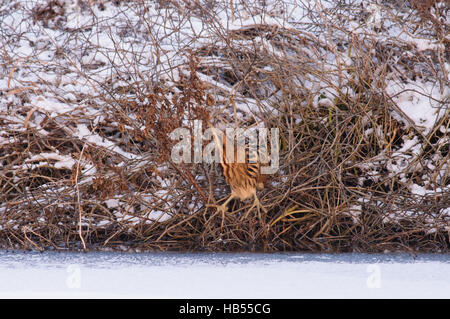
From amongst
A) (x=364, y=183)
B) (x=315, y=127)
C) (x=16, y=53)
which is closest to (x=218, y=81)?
(x=315, y=127)

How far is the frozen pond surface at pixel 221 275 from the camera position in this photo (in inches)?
108

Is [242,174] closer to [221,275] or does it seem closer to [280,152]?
[280,152]

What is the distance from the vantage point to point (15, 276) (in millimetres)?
3076

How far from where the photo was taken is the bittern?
11.5 feet

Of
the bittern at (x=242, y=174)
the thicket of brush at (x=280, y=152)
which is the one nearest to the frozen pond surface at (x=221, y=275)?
the thicket of brush at (x=280, y=152)

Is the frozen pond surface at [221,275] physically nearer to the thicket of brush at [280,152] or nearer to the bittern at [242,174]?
the thicket of brush at [280,152]

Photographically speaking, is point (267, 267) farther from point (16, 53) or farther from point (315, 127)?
point (16, 53)

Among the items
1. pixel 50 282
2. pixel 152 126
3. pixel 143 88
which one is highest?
pixel 143 88

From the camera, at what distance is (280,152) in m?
3.69

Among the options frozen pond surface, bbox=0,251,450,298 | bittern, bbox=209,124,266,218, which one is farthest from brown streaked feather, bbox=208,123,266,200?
frozen pond surface, bbox=0,251,450,298

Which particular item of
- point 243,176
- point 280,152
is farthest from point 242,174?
point 280,152

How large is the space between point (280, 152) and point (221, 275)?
95 cm

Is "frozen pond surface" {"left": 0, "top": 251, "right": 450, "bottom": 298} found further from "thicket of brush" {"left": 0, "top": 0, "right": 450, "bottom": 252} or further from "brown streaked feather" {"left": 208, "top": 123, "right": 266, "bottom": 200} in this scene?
"brown streaked feather" {"left": 208, "top": 123, "right": 266, "bottom": 200}

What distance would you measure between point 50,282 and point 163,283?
0.55 meters
